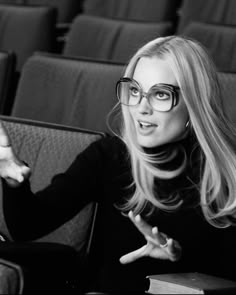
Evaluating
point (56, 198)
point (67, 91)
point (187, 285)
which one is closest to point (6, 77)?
point (67, 91)

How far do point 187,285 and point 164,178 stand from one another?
0.72 ft

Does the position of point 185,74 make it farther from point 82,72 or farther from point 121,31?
point 121,31

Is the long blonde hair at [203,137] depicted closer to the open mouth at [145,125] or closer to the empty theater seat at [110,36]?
the open mouth at [145,125]

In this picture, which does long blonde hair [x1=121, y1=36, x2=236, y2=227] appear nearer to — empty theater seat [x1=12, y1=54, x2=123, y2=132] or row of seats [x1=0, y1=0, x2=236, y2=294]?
row of seats [x1=0, y1=0, x2=236, y2=294]

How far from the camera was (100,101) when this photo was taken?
1240 millimetres

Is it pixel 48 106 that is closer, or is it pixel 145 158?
pixel 145 158

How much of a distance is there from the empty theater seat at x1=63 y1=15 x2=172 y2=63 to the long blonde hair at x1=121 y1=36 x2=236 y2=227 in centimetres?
69

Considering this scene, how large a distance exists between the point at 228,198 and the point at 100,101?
0.38m

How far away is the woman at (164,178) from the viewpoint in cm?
90

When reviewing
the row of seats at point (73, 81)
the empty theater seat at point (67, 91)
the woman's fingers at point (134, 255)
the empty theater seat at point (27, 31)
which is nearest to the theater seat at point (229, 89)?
the row of seats at point (73, 81)

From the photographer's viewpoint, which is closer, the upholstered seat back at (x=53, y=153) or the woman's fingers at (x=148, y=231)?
the woman's fingers at (x=148, y=231)

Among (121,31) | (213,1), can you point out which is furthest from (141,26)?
(213,1)

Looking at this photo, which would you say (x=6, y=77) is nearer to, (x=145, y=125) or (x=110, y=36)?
(x=110, y=36)

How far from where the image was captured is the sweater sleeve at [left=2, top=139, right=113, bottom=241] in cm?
88
